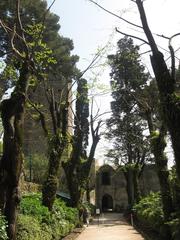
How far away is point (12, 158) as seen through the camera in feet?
31.4

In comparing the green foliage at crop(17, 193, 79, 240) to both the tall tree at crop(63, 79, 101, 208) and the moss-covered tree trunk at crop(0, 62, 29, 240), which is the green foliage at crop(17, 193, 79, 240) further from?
the tall tree at crop(63, 79, 101, 208)

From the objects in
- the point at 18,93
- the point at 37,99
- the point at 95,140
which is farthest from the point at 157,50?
the point at 37,99

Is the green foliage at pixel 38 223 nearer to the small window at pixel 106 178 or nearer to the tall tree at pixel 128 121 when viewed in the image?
the tall tree at pixel 128 121

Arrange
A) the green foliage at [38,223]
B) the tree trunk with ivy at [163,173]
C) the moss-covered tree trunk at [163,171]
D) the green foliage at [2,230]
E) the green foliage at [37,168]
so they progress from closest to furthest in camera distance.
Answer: the green foliage at [2,230]
the green foliage at [38,223]
the tree trunk with ivy at [163,173]
the moss-covered tree trunk at [163,171]
the green foliage at [37,168]

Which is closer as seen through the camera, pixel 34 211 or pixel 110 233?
pixel 34 211

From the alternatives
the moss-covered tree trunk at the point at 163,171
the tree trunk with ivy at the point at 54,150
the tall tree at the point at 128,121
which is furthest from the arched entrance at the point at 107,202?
the moss-covered tree trunk at the point at 163,171

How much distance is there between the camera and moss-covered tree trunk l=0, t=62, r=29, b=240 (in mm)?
9359

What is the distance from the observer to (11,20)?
22297mm

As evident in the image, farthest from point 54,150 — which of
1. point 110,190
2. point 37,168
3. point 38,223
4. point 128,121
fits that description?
point 110,190

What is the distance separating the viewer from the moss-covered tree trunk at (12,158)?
936 cm

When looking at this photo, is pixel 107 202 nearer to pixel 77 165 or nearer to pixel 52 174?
pixel 77 165

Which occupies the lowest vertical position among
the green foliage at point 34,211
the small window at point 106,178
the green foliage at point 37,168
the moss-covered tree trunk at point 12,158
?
the green foliage at point 34,211

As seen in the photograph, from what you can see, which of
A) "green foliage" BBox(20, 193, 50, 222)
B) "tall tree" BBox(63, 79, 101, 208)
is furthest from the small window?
"green foliage" BBox(20, 193, 50, 222)

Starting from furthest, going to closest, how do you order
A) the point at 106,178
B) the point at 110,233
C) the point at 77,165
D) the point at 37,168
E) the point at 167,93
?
1. the point at 106,178
2. the point at 37,168
3. the point at 77,165
4. the point at 110,233
5. the point at 167,93
